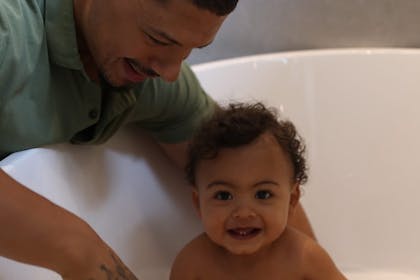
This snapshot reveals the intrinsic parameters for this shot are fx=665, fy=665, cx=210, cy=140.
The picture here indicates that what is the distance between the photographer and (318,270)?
106 cm

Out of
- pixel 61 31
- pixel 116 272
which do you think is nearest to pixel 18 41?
pixel 61 31

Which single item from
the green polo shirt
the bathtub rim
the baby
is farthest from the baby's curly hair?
the bathtub rim

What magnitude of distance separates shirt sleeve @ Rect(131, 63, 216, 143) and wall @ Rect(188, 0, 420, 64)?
0.34 meters

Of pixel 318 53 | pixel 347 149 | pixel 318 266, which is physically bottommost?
pixel 318 266

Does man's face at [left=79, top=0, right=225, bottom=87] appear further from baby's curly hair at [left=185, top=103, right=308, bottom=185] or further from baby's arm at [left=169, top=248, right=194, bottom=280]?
baby's arm at [left=169, top=248, right=194, bottom=280]

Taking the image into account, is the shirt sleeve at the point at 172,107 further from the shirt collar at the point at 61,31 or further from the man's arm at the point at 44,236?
the man's arm at the point at 44,236

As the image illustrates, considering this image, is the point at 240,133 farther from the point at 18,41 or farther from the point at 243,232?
the point at 18,41

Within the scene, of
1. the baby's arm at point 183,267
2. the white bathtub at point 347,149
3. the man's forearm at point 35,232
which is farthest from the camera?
the white bathtub at point 347,149

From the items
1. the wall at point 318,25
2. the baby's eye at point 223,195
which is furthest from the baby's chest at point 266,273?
the wall at point 318,25

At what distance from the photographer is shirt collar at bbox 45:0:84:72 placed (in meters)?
0.90

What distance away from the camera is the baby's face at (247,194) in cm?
99

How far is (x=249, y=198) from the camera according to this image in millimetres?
991

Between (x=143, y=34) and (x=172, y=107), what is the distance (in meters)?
0.30

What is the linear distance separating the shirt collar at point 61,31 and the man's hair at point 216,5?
17 cm
